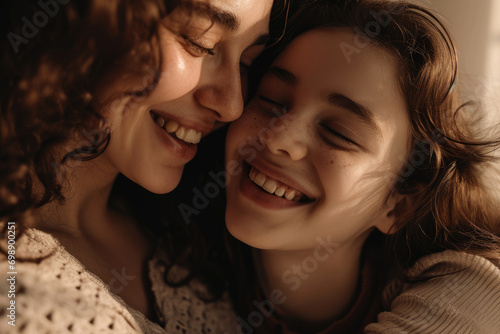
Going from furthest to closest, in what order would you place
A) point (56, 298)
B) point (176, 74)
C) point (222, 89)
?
point (222, 89)
point (176, 74)
point (56, 298)

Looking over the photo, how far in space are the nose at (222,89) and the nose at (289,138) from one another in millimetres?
104

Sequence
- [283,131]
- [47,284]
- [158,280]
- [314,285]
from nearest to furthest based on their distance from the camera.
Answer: [47,284] < [283,131] < [158,280] < [314,285]

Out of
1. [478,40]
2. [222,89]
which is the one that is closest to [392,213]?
Result: [222,89]

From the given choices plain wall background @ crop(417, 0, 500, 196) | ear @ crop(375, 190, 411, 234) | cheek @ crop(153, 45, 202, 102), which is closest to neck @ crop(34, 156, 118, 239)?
cheek @ crop(153, 45, 202, 102)

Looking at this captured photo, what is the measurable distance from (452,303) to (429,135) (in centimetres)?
41

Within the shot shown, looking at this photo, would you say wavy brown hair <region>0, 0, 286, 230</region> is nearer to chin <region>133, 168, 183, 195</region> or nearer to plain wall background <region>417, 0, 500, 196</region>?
chin <region>133, 168, 183, 195</region>

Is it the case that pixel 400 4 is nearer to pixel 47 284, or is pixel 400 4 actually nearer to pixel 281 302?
pixel 281 302

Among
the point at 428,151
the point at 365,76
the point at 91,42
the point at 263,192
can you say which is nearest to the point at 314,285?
the point at 263,192

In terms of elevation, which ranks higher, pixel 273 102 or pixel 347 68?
pixel 347 68

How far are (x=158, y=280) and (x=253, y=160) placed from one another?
0.39 meters

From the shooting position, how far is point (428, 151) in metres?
1.27

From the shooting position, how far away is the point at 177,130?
1.14 meters

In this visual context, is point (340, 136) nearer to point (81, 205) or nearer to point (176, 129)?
point (176, 129)

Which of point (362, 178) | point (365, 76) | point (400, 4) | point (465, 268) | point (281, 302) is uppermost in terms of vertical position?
point (400, 4)
